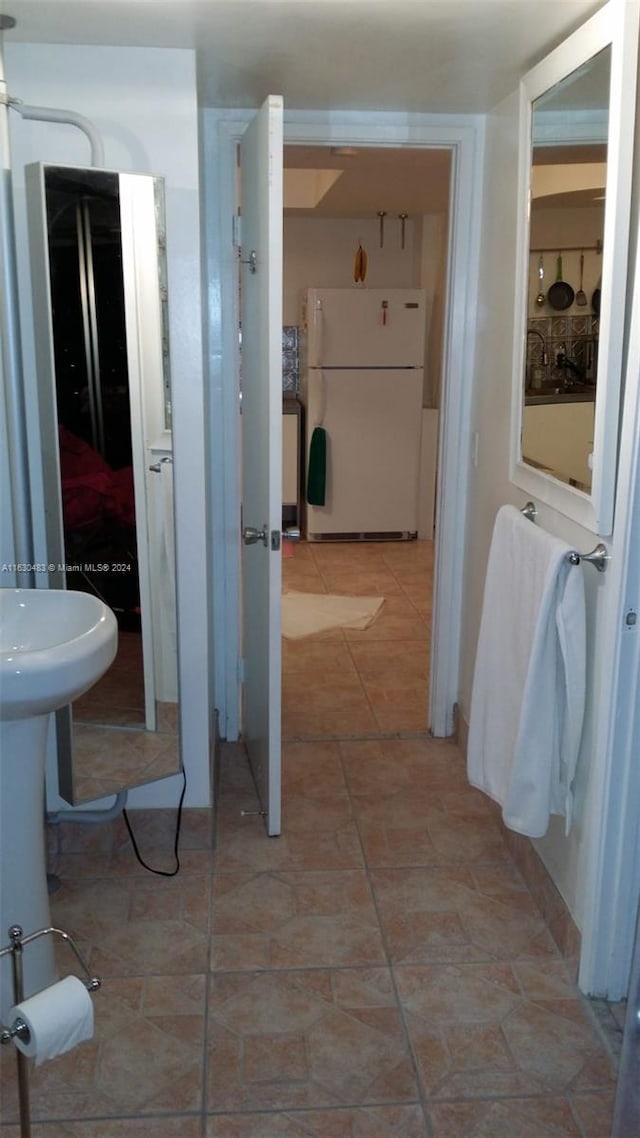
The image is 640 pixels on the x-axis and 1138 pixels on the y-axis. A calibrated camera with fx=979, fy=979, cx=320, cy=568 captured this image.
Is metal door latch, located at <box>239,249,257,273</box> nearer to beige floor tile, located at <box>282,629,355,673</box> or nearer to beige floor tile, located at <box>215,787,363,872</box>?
beige floor tile, located at <box>215,787,363,872</box>

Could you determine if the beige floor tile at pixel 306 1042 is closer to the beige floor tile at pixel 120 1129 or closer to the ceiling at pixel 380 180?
the beige floor tile at pixel 120 1129

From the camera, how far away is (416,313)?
6156 mm

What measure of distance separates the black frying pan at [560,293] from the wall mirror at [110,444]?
97 cm

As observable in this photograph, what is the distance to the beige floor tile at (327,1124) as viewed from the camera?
6.02 ft

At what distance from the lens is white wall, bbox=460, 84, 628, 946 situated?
2166 millimetres

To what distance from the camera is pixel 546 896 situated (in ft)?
8.14

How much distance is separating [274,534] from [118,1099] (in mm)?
1367

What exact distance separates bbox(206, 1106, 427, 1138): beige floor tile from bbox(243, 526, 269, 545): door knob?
4.52 ft

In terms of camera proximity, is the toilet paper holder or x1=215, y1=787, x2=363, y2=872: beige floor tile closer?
the toilet paper holder

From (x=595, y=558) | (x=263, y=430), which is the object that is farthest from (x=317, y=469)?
(x=595, y=558)

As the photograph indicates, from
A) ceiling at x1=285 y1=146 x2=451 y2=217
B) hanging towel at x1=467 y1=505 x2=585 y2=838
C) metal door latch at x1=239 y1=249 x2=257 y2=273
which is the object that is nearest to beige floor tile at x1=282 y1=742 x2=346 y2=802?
hanging towel at x1=467 y1=505 x2=585 y2=838

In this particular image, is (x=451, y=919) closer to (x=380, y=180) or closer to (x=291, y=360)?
(x=380, y=180)

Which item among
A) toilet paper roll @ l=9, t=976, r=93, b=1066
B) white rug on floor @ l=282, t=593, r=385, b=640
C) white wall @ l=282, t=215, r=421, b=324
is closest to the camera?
toilet paper roll @ l=9, t=976, r=93, b=1066

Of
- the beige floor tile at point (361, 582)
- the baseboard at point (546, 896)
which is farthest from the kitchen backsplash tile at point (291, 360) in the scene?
the baseboard at point (546, 896)
